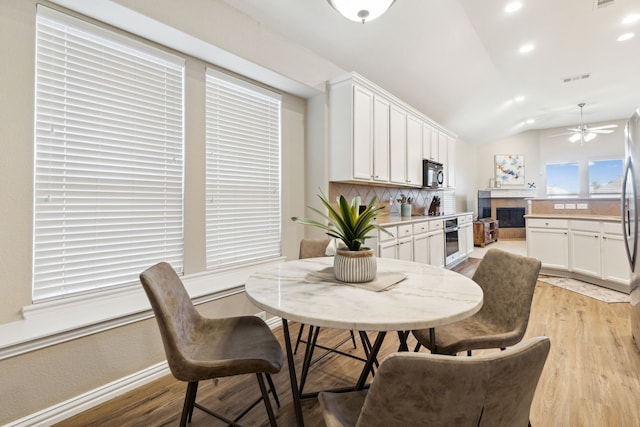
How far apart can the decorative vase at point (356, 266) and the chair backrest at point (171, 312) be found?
75cm

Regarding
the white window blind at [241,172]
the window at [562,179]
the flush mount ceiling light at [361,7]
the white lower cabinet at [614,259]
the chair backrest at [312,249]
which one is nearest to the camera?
the flush mount ceiling light at [361,7]

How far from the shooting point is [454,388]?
1.87ft

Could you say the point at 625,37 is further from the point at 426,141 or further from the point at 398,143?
the point at 398,143

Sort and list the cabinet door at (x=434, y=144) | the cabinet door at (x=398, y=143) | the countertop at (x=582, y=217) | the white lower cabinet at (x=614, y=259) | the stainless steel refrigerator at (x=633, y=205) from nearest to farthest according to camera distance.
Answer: the stainless steel refrigerator at (x=633, y=205), the white lower cabinet at (x=614, y=259), the countertop at (x=582, y=217), the cabinet door at (x=398, y=143), the cabinet door at (x=434, y=144)

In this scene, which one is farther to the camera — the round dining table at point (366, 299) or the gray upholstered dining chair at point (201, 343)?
the gray upholstered dining chair at point (201, 343)

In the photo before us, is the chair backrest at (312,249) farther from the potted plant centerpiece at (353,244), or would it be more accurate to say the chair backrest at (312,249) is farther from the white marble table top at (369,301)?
the potted plant centerpiece at (353,244)

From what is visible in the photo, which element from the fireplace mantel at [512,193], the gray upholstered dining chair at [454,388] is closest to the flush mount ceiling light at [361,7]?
the gray upholstered dining chair at [454,388]

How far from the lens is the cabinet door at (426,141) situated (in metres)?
4.86

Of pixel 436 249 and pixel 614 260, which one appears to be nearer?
pixel 614 260

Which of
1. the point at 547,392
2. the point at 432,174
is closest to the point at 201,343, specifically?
the point at 547,392

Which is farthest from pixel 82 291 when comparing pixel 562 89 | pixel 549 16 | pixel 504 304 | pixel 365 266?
pixel 562 89

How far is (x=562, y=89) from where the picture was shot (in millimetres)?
5574

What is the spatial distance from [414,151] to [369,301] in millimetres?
3860

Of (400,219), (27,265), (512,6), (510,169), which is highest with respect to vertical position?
(512,6)
